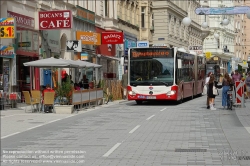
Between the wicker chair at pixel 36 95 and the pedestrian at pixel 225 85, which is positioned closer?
the wicker chair at pixel 36 95

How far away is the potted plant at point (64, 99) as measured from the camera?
77.3 ft

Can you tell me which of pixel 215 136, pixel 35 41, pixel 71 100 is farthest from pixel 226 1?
pixel 215 136

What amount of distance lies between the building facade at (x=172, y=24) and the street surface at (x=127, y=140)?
42031 millimetres

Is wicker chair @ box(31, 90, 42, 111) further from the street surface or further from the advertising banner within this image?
the advertising banner

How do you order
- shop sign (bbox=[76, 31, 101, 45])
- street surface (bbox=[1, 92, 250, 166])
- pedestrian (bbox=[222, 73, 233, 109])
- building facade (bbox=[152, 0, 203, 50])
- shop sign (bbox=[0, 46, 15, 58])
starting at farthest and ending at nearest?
building facade (bbox=[152, 0, 203, 50])
shop sign (bbox=[76, 31, 101, 45])
shop sign (bbox=[0, 46, 15, 58])
pedestrian (bbox=[222, 73, 233, 109])
street surface (bbox=[1, 92, 250, 166])

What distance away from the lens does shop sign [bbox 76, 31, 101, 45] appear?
3778 cm

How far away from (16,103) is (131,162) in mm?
17383

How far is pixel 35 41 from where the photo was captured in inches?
1228

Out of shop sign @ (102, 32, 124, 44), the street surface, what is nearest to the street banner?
the street surface

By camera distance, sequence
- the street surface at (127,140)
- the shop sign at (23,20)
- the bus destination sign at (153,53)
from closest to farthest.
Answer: the street surface at (127,140) → the shop sign at (23,20) → the bus destination sign at (153,53)

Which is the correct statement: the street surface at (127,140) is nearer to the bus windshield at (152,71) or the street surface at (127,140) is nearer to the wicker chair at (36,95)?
the wicker chair at (36,95)

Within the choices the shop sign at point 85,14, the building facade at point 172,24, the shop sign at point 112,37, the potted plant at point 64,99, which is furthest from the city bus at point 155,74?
the building facade at point 172,24

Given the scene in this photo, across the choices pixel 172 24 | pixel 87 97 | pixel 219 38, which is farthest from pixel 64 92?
pixel 219 38

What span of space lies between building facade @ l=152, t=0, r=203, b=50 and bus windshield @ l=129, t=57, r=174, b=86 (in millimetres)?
32796
